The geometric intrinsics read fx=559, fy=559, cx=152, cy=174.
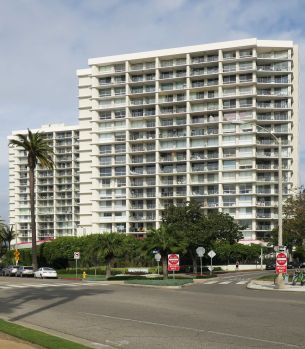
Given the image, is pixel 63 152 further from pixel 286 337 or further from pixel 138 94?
pixel 286 337

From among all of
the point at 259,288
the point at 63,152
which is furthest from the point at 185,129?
the point at 259,288

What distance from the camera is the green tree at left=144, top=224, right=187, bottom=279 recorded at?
146 ft

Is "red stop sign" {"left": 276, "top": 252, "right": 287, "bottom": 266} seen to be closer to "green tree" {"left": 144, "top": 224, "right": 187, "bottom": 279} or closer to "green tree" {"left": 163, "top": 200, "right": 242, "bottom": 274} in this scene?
"green tree" {"left": 144, "top": 224, "right": 187, "bottom": 279}

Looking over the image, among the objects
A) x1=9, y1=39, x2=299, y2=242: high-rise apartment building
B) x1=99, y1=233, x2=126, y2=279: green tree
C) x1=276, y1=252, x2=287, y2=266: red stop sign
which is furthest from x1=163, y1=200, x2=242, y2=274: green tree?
x1=276, y1=252, x2=287, y2=266: red stop sign

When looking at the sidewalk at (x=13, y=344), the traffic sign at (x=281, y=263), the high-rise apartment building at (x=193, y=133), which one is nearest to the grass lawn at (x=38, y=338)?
the sidewalk at (x=13, y=344)

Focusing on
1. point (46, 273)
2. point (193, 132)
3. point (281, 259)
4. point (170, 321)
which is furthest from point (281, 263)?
point (193, 132)

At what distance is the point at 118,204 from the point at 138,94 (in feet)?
77.3

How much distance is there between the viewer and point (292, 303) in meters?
23.2

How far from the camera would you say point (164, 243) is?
44.4m

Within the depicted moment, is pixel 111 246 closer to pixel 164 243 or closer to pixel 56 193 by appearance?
pixel 164 243

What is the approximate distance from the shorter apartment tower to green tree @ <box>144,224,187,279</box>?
10914cm

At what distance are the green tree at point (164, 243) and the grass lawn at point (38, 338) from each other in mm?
29905

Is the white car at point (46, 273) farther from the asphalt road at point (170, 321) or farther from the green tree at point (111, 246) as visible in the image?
the asphalt road at point (170, 321)

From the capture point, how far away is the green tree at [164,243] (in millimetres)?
44375
